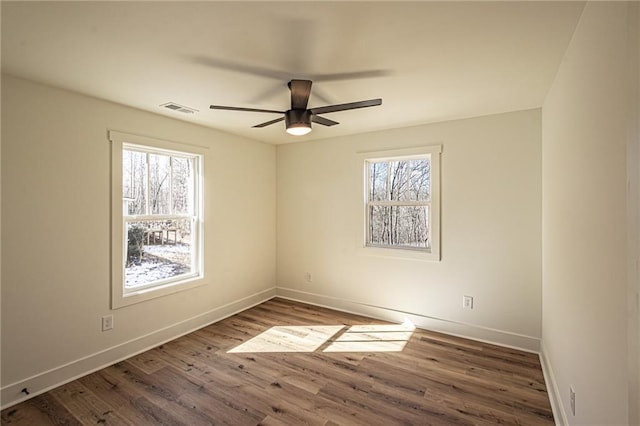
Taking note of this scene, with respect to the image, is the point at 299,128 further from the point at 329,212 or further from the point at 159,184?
the point at 329,212

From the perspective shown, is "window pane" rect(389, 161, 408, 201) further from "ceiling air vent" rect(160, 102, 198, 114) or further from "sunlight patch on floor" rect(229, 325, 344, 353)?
"ceiling air vent" rect(160, 102, 198, 114)

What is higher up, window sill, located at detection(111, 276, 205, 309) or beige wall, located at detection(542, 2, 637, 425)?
beige wall, located at detection(542, 2, 637, 425)

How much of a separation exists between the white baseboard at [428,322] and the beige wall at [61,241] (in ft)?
5.72

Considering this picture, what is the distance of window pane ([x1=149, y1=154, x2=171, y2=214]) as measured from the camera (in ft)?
10.9

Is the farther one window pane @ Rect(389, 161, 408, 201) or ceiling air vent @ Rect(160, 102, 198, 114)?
window pane @ Rect(389, 161, 408, 201)

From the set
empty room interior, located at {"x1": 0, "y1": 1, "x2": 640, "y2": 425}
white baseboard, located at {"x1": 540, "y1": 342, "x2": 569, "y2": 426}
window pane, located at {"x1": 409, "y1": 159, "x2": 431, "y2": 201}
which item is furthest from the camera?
window pane, located at {"x1": 409, "y1": 159, "x2": 431, "y2": 201}

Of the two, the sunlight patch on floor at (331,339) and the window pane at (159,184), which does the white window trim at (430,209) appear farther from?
the window pane at (159,184)

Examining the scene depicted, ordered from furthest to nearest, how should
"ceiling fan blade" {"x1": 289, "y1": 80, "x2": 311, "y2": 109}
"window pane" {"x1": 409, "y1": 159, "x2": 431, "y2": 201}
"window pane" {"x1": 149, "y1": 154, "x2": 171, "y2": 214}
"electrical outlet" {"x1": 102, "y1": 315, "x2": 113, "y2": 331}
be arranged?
"window pane" {"x1": 409, "y1": 159, "x2": 431, "y2": 201}, "window pane" {"x1": 149, "y1": 154, "x2": 171, "y2": 214}, "electrical outlet" {"x1": 102, "y1": 315, "x2": 113, "y2": 331}, "ceiling fan blade" {"x1": 289, "y1": 80, "x2": 311, "y2": 109}

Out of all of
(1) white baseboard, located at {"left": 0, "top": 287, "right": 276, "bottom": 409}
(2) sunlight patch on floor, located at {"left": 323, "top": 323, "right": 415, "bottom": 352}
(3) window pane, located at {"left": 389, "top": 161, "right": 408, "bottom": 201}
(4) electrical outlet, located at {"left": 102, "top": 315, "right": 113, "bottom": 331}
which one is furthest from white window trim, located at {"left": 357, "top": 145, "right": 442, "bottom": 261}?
(4) electrical outlet, located at {"left": 102, "top": 315, "right": 113, "bottom": 331}

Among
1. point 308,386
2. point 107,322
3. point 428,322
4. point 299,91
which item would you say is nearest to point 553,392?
point 428,322

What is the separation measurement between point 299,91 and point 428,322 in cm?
301

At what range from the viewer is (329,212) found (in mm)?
4426

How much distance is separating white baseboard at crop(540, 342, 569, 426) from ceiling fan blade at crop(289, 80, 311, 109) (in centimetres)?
278

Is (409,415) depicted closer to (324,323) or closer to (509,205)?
(324,323)
